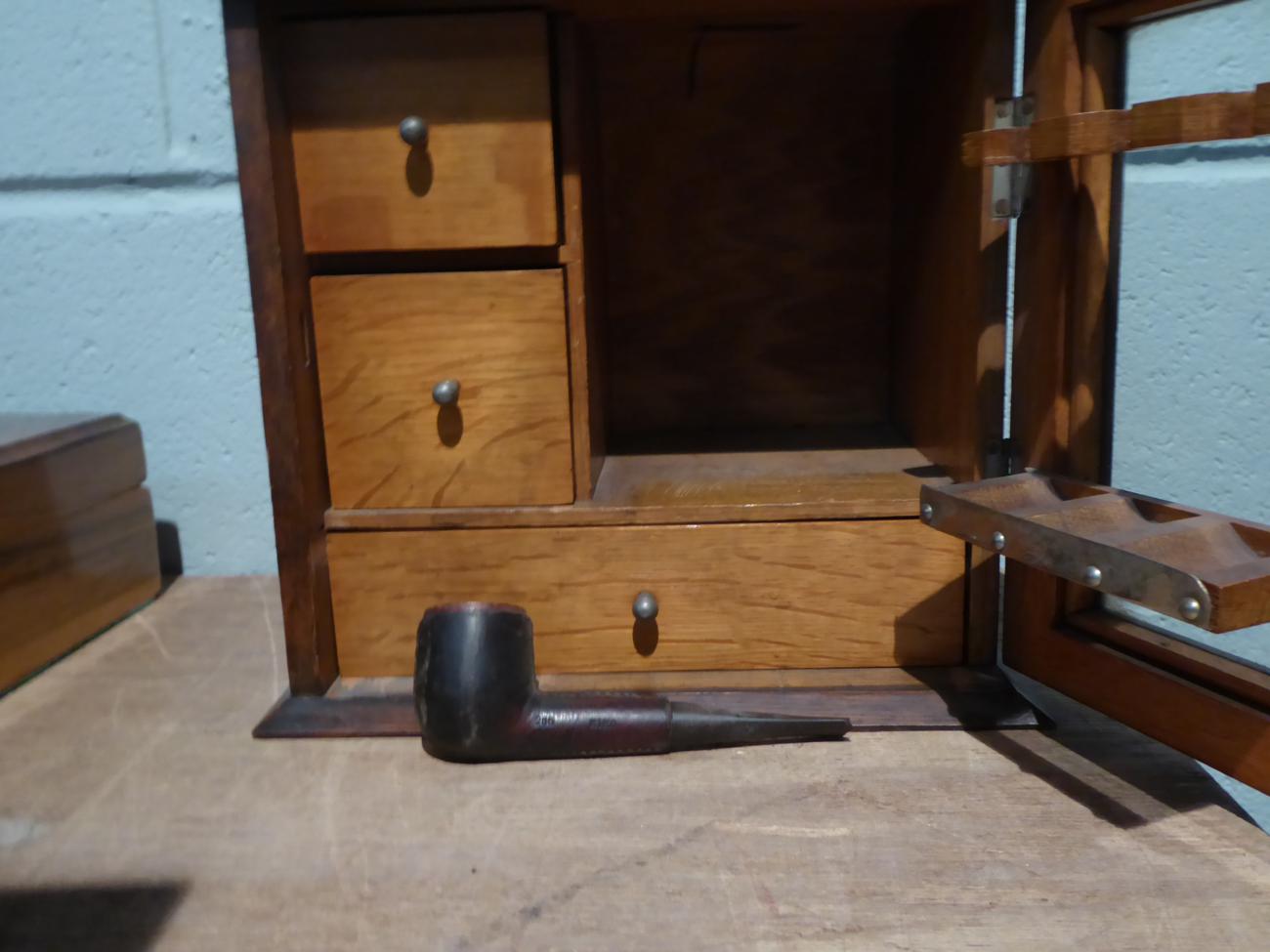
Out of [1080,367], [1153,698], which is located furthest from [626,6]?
[1153,698]

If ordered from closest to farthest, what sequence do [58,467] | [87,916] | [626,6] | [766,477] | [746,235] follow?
[87,916], [626,6], [766,477], [58,467], [746,235]

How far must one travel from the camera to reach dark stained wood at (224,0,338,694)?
82 centimetres

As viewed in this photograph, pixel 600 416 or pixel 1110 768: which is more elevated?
pixel 600 416

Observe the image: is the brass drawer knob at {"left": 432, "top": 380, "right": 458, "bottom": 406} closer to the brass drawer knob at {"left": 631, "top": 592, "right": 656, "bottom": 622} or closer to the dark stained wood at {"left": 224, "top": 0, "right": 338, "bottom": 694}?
the dark stained wood at {"left": 224, "top": 0, "right": 338, "bottom": 694}

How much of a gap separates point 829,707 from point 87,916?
0.57 metres

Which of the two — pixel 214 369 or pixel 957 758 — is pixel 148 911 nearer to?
pixel 957 758

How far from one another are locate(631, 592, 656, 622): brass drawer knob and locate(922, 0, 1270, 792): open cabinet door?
0.25m

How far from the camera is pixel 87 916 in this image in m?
0.66

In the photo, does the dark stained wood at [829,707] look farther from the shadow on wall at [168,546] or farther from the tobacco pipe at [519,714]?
the shadow on wall at [168,546]

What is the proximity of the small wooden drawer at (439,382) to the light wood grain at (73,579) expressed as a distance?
0.40 metres

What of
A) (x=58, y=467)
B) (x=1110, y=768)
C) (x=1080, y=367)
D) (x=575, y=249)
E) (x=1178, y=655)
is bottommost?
(x=1110, y=768)

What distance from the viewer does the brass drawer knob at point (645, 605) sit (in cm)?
92

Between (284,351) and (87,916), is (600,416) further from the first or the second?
(87,916)

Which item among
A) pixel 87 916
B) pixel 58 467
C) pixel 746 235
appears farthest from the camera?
pixel 746 235
